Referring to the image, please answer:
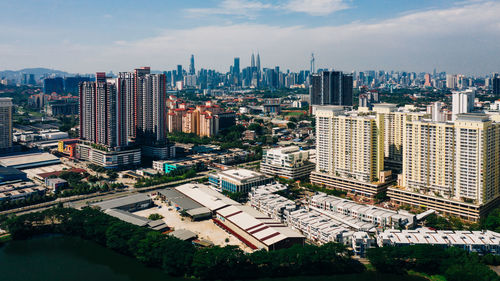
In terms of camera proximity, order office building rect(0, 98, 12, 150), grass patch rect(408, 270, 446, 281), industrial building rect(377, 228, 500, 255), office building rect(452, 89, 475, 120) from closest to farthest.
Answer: grass patch rect(408, 270, 446, 281)
industrial building rect(377, 228, 500, 255)
office building rect(452, 89, 475, 120)
office building rect(0, 98, 12, 150)

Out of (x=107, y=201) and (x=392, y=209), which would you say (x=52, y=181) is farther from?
(x=392, y=209)

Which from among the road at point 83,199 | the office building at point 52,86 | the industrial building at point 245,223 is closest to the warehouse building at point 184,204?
the industrial building at point 245,223

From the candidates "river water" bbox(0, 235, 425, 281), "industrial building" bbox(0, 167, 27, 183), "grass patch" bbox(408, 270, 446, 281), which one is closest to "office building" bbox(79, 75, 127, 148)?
"industrial building" bbox(0, 167, 27, 183)

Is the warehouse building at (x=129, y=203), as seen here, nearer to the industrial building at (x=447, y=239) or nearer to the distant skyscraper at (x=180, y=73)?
the industrial building at (x=447, y=239)

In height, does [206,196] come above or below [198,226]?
above

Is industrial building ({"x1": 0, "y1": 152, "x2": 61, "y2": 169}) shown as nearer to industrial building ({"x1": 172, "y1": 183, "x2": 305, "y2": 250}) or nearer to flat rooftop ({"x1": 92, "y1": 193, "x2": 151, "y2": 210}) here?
flat rooftop ({"x1": 92, "y1": 193, "x2": 151, "y2": 210})

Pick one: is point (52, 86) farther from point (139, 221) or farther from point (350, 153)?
point (350, 153)

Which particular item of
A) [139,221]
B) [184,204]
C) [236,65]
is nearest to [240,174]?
[184,204]

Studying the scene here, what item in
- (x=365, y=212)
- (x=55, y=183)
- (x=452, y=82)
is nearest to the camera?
(x=365, y=212)
